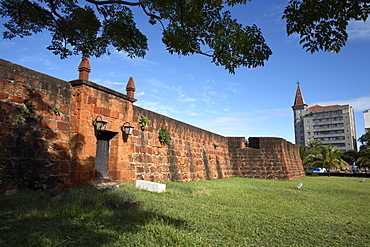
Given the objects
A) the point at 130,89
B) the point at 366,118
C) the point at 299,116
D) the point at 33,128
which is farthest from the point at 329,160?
the point at 366,118

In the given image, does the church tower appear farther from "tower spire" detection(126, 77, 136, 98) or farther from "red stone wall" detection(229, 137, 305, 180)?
"tower spire" detection(126, 77, 136, 98)

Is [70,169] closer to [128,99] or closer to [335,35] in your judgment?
[128,99]

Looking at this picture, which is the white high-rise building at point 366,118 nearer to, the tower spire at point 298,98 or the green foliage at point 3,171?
the tower spire at point 298,98

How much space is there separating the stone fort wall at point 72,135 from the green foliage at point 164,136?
0.18m

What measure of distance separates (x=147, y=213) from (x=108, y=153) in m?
4.46

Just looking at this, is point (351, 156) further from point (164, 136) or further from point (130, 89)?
point (130, 89)

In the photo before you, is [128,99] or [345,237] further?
[128,99]

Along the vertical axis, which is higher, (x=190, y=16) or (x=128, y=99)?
(x=190, y=16)

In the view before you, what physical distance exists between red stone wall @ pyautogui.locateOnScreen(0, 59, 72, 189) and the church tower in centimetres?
9190

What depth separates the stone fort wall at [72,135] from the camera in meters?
5.57

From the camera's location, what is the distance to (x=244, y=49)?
480 centimetres

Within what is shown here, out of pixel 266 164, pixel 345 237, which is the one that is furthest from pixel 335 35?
pixel 266 164

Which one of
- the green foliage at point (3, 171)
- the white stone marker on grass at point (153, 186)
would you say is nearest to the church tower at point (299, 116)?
the white stone marker on grass at point (153, 186)

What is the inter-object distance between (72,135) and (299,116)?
9345 cm
